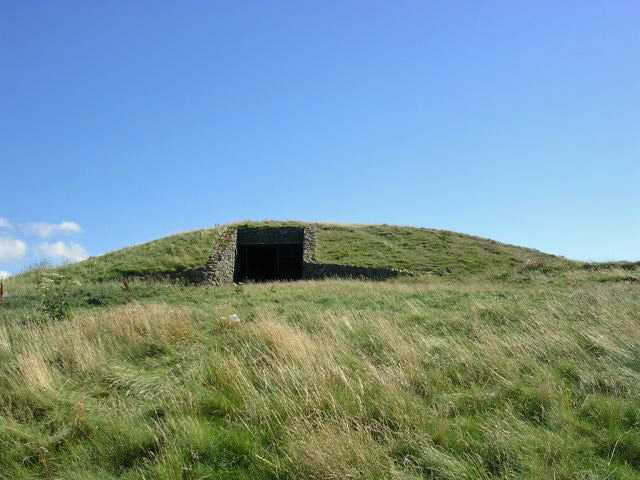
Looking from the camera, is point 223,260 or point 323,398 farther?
point 223,260

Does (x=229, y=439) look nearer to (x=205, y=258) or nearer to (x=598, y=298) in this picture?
(x=598, y=298)

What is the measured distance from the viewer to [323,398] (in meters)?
4.58

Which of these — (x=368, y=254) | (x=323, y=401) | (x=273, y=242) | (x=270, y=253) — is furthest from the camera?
(x=270, y=253)

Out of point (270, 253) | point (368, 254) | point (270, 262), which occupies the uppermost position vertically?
point (368, 254)

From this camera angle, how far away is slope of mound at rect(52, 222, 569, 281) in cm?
2709

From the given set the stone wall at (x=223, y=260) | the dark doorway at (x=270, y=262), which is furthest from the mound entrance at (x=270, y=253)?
the stone wall at (x=223, y=260)

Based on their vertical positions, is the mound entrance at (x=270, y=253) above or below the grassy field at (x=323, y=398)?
above

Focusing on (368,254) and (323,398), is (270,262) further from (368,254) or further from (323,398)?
(323,398)

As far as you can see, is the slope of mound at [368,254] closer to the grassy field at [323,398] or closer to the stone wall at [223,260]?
the stone wall at [223,260]

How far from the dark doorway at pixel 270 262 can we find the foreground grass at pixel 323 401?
25.1 metres

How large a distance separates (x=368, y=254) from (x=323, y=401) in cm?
2562

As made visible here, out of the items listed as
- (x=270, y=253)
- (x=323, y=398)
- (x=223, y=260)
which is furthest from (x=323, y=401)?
(x=270, y=253)

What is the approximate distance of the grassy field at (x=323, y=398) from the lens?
3816 millimetres

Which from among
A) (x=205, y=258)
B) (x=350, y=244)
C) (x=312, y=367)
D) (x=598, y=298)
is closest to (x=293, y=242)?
(x=350, y=244)
